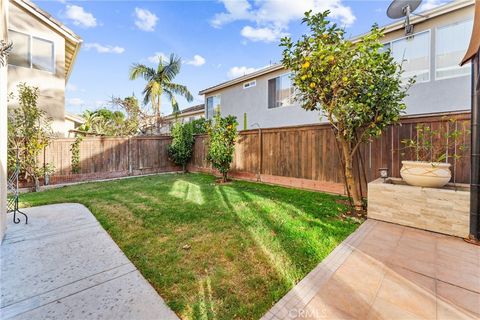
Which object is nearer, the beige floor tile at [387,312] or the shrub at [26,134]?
the beige floor tile at [387,312]

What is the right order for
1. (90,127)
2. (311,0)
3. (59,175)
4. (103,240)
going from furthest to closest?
1. (90,127)
2. (59,175)
3. (311,0)
4. (103,240)

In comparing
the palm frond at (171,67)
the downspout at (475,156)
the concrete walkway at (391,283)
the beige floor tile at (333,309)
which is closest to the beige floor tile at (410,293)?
the concrete walkway at (391,283)

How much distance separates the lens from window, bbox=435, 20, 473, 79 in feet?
19.9

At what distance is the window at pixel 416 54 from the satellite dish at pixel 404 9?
0.30 metres

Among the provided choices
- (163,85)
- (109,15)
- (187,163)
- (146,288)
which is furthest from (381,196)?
(163,85)

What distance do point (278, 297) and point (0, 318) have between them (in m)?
2.33

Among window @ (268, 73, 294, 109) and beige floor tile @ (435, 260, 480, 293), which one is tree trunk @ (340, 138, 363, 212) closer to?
beige floor tile @ (435, 260, 480, 293)

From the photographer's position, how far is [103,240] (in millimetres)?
3137

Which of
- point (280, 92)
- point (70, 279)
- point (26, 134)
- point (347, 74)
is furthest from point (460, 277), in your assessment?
point (26, 134)

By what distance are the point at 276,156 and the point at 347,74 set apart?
3.61m

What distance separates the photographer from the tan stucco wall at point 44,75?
7.80 m

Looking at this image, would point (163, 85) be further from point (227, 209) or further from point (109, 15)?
point (227, 209)

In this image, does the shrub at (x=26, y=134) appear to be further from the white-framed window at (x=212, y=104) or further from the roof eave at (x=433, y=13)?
the roof eave at (x=433, y=13)

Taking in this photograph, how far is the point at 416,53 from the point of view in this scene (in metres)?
6.84
